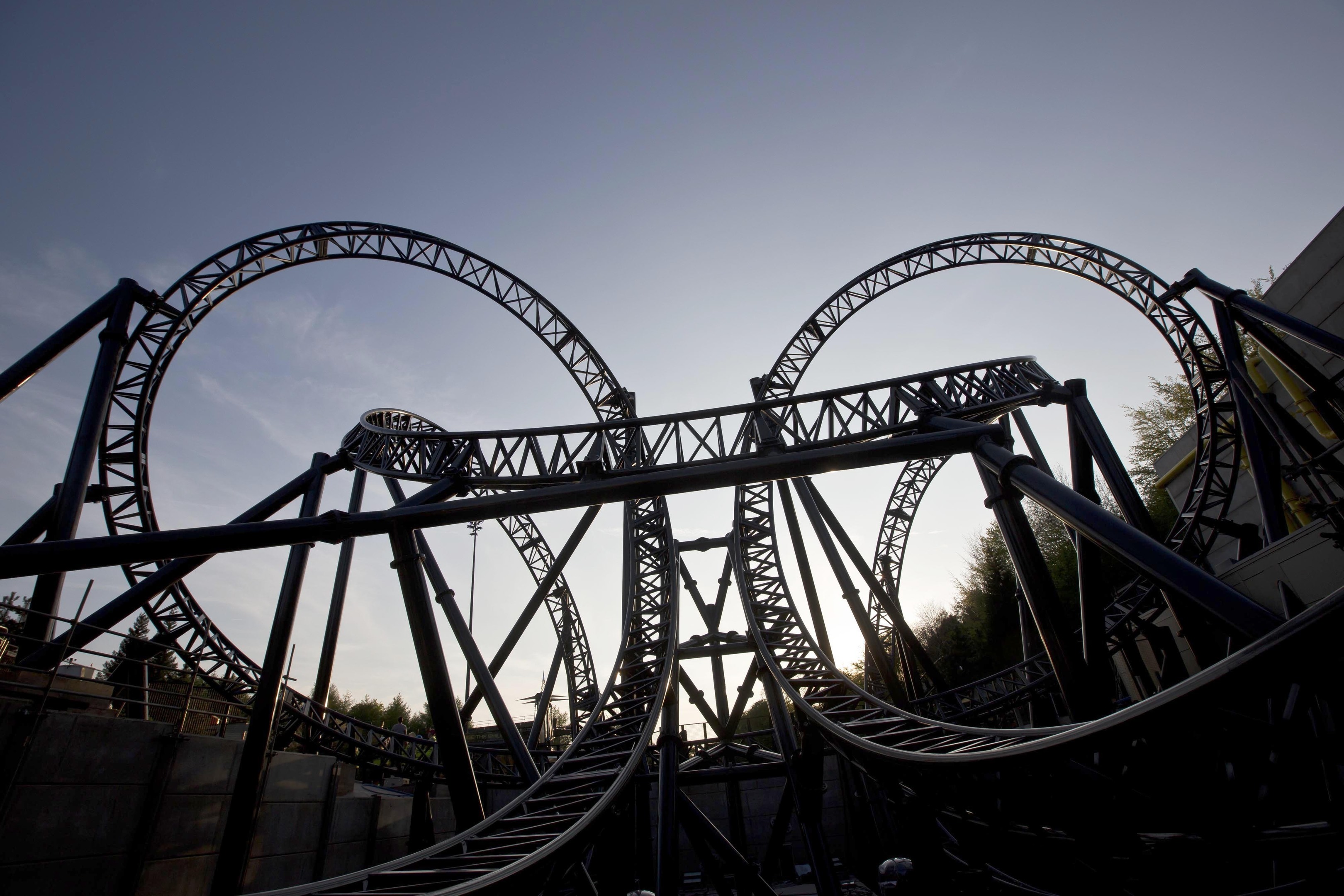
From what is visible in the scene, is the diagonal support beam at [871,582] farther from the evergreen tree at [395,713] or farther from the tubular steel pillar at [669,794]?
the evergreen tree at [395,713]

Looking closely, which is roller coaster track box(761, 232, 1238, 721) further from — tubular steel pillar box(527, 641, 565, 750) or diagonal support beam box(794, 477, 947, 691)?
tubular steel pillar box(527, 641, 565, 750)

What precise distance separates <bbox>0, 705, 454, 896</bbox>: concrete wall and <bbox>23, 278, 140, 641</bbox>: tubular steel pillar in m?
2.25

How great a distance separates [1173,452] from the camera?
60.3 ft

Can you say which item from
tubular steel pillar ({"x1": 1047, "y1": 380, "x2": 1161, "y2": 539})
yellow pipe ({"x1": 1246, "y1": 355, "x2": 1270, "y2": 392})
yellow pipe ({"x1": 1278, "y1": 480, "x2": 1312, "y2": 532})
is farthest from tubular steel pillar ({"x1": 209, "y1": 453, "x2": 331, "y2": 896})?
yellow pipe ({"x1": 1246, "y1": 355, "x2": 1270, "y2": 392})

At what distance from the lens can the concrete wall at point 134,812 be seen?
5.68 metres

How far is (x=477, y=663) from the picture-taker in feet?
29.4

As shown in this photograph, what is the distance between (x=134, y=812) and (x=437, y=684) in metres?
3.26

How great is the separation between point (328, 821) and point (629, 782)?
16.2ft

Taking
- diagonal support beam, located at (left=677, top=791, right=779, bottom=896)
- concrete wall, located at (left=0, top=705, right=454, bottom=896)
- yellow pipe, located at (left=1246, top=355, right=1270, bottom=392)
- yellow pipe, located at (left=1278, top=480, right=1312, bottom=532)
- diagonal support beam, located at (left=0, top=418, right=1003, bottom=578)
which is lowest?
diagonal support beam, located at (left=677, top=791, right=779, bottom=896)

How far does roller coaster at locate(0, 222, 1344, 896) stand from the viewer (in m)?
3.87

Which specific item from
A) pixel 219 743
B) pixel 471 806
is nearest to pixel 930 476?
pixel 471 806

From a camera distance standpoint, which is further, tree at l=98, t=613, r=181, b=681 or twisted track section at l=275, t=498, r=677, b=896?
tree at l=98, t=613, r=181, b=681

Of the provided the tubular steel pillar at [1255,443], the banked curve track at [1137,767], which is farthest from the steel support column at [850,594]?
the tubular steel pillar at [1255,443]

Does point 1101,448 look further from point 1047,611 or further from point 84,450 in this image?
point 84,450
